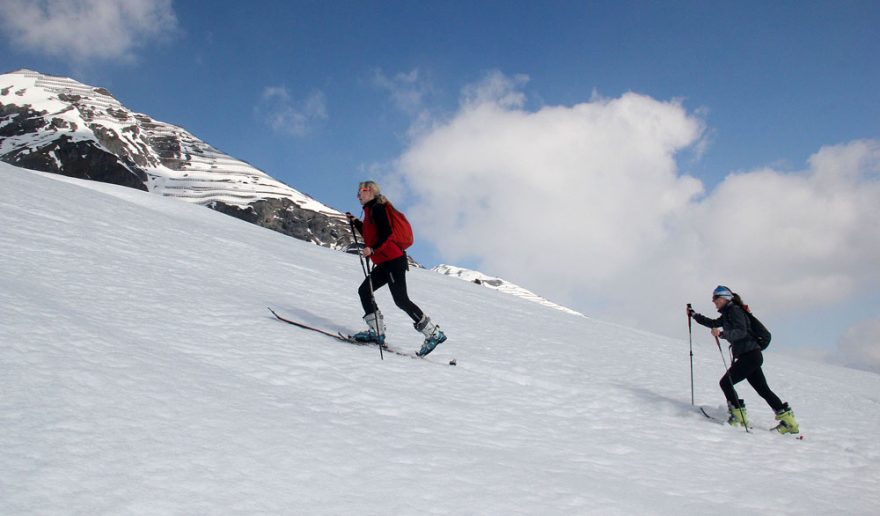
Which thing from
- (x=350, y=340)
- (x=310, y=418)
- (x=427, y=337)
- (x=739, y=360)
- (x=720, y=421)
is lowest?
(x=310, y=418)

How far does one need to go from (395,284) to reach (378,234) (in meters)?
0.74

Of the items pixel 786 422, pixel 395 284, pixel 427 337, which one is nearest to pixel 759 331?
pixel 786 422

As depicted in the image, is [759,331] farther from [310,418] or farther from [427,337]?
[310,418]

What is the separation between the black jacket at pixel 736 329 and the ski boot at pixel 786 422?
819 mm

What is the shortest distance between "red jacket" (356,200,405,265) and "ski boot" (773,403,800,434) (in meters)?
5.29

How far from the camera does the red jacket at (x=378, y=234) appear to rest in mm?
7422

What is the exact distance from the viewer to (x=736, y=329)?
24.0ft

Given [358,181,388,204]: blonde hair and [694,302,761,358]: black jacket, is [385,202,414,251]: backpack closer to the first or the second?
[358,181,388,204]: blonde hair

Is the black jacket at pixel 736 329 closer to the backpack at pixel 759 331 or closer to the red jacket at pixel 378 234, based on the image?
the backpack at pixel 759 331

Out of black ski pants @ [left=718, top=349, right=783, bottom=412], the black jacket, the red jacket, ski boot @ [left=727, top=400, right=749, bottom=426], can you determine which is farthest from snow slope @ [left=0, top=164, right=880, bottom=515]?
the red jacket

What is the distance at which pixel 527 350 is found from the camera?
10.1 meters

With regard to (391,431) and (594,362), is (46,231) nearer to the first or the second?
(391,431)

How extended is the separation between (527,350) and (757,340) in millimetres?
3847

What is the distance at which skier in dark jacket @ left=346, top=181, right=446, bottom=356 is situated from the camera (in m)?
7.45
